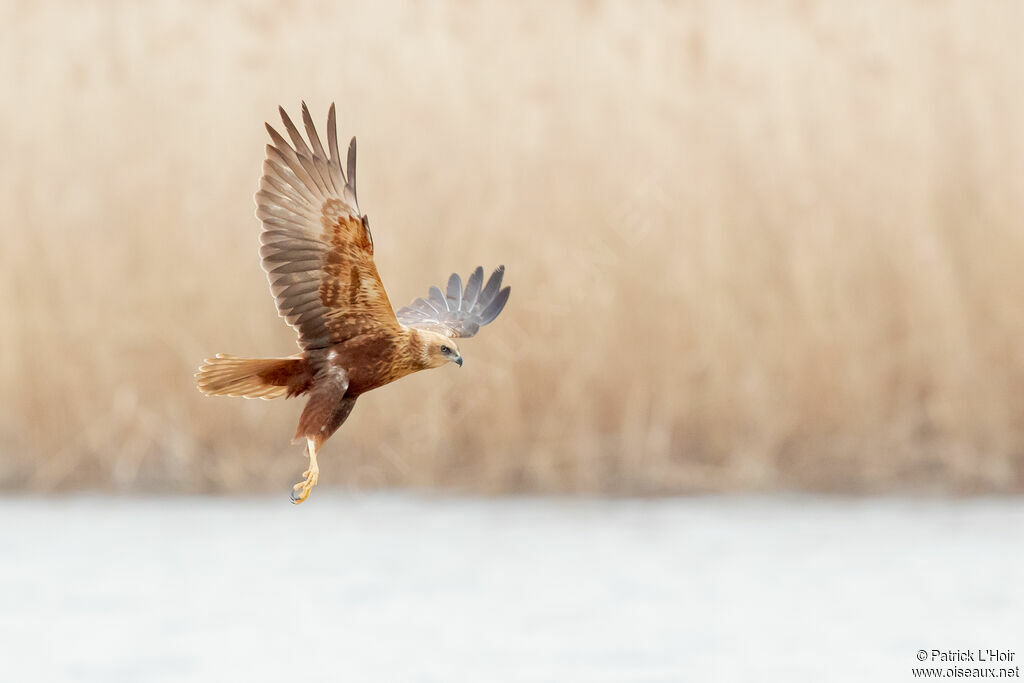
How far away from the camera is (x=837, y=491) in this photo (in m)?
6.90

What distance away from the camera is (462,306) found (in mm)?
3342

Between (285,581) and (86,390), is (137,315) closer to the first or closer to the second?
(86,390)

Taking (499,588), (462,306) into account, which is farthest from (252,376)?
(499,588)

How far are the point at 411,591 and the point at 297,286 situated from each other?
13.2 feet

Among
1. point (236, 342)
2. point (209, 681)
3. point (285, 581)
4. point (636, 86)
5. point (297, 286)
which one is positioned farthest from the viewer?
point (636, 86)

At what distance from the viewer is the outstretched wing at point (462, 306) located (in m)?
3.26

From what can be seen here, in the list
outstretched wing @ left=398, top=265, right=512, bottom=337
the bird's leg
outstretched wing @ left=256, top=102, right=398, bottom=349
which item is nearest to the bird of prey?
outstretched wing @ left=256, top=102, right=398, bottom=349

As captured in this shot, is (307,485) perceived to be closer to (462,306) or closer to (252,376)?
(252,376)

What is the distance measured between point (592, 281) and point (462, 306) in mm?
3313

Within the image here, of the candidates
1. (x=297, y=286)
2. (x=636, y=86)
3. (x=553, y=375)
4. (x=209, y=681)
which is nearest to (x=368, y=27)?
(x=636, y=86)

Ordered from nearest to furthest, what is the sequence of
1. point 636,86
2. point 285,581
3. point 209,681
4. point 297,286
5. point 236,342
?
point 297,286 < point 209,681 < point 236,342 < point 285,581 < point 636,86

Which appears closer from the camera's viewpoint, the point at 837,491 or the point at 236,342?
the point at 236,342

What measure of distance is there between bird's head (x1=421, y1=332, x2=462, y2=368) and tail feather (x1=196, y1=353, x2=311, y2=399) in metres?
0.19

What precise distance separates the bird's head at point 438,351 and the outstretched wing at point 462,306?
74 cm
